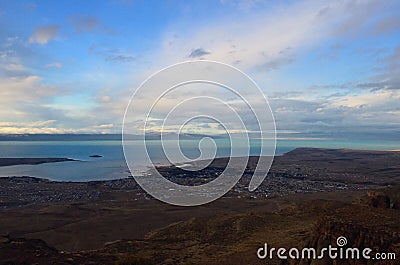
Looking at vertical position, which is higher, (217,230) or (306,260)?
(306,260)

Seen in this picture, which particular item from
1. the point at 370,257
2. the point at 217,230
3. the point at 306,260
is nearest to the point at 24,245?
the point at 217,230

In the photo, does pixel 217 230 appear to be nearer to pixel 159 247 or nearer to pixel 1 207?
pixel 159 247

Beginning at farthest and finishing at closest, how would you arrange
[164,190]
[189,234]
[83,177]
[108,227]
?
[83,177], [164,190], [108,227], [189,234]

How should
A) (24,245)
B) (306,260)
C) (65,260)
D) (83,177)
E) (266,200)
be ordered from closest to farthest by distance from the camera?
(306,260) → (65,260) → (24,245) → (266,200) → (83,177)

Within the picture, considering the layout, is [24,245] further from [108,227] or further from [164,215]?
[164,215]

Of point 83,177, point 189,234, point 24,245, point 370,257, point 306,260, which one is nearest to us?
point 370,257

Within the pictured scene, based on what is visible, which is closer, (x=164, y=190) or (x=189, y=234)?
(x=189, y=234)

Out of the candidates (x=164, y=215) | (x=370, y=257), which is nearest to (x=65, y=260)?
(x=370, y=257)
